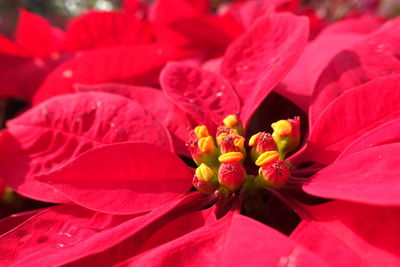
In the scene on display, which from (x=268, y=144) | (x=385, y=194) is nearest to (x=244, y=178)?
(x=268, y=144)

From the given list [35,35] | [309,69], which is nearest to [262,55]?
[309,69]

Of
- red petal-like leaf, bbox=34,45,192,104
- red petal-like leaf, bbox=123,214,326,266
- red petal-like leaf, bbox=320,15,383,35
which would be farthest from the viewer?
red petal-like leaf, bbox=320,15,383,35

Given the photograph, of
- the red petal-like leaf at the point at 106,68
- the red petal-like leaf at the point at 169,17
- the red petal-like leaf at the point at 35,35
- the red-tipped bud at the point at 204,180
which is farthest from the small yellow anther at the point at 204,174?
the red petal-like leaf at the point at 35,35

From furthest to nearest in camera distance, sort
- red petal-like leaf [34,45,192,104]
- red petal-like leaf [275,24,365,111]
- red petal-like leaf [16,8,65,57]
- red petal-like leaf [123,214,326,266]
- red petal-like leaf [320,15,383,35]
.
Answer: red petal-like leaf [16,8,65,57] → red petal-like leaf [320,15,383,35] → red petal-like leaf [34,45,192,104] → red petal-like leaf [275,24,365,111] → red petal-like leaf [123,214,326,266]

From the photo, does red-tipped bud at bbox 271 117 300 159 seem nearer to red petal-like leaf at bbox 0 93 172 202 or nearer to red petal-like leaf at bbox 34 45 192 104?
red petal-like leaf at bbox 0 93 172 202

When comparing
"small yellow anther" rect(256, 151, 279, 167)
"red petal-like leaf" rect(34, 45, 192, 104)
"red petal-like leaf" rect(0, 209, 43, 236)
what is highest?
"red petal-like leaf" rect(34, 45, 192, 104)

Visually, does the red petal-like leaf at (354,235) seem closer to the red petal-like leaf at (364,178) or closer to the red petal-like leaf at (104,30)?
the red petal-like leaf at (364,178)


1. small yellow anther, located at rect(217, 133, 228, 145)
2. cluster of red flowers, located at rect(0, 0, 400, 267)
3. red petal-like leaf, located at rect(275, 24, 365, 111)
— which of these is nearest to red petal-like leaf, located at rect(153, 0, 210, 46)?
cluster of red flowers, located at rect(0, 0, 400, 267)

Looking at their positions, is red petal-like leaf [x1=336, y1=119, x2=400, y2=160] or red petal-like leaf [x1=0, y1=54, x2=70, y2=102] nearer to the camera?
red petal-like leaf [x1=336, y1=119, x2=400, y2=160]
